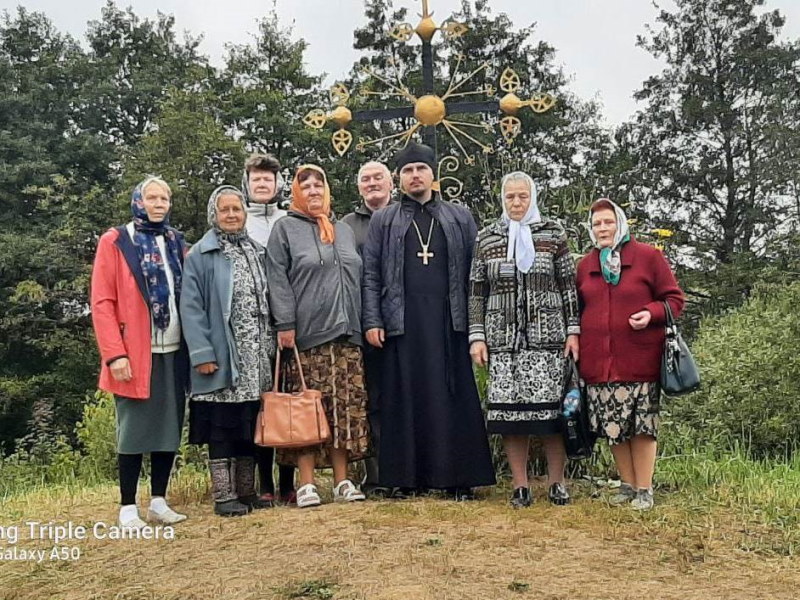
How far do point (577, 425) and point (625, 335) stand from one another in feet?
1.58

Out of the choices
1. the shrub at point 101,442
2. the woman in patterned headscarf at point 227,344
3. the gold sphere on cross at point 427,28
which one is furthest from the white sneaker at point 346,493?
the shrub at point 101,442

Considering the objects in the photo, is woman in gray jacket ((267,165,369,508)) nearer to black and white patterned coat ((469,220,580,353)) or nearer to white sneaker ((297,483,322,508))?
white sneaker ((297,483,322,508))

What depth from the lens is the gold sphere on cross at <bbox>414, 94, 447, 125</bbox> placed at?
5387 millimetres

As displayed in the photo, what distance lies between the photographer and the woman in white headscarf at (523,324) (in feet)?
13.9

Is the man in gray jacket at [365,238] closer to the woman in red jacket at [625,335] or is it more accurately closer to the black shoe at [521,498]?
the black shoe at [521,498]

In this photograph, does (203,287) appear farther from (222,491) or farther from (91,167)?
(91,167)

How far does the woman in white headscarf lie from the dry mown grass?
36 cm

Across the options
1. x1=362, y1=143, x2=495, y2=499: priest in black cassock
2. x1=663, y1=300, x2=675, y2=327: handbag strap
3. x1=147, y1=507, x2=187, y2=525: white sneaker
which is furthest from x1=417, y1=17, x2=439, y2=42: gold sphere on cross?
x1=147, y1=507, x2=187, y2=525: white sneaker

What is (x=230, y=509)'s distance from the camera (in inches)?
166

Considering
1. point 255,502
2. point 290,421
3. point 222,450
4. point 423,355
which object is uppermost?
point 423,355

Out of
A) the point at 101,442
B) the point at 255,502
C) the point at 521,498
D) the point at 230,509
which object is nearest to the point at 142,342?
the point at 230,509

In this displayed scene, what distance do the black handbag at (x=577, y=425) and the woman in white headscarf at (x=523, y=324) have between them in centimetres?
4

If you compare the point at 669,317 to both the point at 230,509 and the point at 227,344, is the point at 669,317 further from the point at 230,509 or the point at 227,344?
the point at 230,509

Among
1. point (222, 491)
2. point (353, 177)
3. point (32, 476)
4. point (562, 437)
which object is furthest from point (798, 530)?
point (353, 177)
